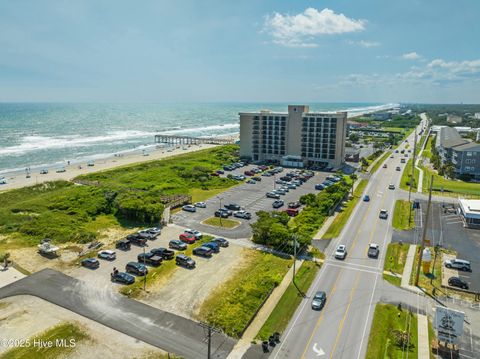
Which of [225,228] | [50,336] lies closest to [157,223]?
[225,228]

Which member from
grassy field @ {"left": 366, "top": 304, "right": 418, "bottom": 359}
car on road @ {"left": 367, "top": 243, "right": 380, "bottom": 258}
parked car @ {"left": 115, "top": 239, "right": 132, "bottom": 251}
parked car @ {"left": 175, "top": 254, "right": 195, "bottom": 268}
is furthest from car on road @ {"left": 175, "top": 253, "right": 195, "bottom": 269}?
car on road @ {"left": 367, "top": 243, "right": 380, "bottom": 258}

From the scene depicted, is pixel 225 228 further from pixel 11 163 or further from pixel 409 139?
pixel 409 139

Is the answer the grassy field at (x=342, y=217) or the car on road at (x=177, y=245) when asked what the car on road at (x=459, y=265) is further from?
the car on road at (x=177, y=245)

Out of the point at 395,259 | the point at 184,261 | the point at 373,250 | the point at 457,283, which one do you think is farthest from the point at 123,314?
the point at 457,283

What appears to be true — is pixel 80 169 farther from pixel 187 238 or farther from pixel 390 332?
pixel 390 332

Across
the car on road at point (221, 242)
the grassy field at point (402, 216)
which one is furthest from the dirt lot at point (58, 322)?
the grassy field at point (402, 216)

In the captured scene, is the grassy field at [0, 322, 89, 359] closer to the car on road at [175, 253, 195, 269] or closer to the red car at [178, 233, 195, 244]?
the car on road at [175, 253, 195, 269]
